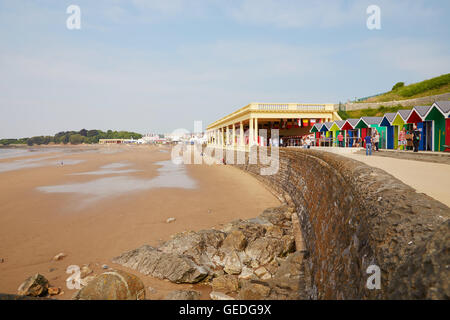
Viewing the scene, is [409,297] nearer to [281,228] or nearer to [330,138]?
[281,228]

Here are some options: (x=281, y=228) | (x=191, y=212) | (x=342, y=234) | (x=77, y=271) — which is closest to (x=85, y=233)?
(x=77, y=271)

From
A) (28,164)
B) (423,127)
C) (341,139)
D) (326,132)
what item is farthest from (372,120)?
(28,164)

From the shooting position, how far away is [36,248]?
28.8 ft

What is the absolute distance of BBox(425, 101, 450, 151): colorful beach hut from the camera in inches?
581

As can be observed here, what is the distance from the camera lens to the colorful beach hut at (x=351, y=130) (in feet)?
85.3

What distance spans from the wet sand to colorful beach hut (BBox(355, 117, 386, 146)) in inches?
470

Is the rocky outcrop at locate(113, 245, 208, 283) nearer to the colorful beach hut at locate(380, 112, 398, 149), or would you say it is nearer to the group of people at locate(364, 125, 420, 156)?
the group of people at locate(364, 125, 420, 156)

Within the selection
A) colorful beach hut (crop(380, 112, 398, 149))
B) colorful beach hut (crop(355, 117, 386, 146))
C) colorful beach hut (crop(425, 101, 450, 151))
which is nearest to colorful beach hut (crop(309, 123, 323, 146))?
colorful beach hut (crop(355, 117, 386, 146))

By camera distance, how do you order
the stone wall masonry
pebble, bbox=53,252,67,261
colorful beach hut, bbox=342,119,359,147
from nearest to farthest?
Answer: pebble, bbox=53,252,67,261 → colorful beach hut, bbox=342,119,359,147 → the stone wall masonry

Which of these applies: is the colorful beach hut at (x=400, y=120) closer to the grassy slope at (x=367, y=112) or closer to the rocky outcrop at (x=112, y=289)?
the rocky outcrop at (x=112, y=289)

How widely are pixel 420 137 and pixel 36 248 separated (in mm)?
20683

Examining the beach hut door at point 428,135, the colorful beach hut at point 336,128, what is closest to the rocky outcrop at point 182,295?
the beach hut door at point 428,135

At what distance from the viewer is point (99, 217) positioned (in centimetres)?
1208

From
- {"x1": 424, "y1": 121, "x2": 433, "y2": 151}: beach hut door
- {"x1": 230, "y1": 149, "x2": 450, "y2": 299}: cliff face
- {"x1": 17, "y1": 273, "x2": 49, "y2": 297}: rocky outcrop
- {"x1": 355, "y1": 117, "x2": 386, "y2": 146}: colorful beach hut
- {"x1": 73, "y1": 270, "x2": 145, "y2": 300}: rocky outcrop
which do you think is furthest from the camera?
{"x1": 355, "y1": 117, "x2": 386, "y2": 146}: colorful beach hut
